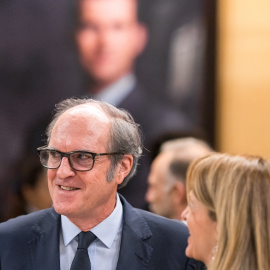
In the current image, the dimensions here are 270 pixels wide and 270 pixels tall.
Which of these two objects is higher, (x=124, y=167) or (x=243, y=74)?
(x=124, y=167)

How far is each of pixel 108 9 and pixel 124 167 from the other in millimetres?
2385

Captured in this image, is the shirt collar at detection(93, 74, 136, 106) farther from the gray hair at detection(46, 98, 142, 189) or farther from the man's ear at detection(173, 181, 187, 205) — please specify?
the gray hair at detection(46, 98, 142, 189)

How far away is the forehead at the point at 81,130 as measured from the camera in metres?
2.60

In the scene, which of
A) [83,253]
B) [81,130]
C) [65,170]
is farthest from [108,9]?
[83,253]

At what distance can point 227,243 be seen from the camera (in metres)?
2.19

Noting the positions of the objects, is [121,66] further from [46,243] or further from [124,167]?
[46,243]

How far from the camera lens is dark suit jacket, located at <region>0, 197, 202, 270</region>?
8.44 ft

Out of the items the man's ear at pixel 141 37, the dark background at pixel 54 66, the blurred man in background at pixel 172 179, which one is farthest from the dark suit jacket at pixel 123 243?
the man's ear at pixel 141 37

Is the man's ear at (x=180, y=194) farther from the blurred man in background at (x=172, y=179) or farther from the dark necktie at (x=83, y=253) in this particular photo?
the dark necktie at (x=83, y=253)

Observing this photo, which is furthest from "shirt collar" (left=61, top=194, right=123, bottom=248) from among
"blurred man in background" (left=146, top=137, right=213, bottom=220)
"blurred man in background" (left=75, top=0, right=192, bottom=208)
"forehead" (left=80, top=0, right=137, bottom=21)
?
"forehead" (left=80, top=0, right=137, bottom=21)

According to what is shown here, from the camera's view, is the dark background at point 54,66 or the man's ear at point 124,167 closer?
the man's ear at point 124,167

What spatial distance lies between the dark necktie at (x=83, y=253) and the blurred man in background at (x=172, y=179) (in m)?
1.40

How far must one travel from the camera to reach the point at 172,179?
4.11m

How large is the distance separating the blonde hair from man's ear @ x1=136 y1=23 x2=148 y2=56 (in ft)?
9.19
